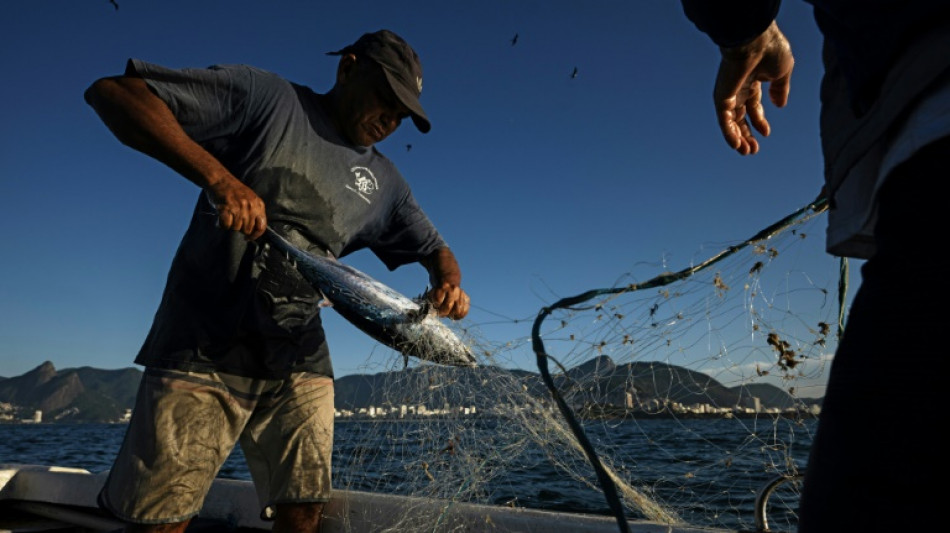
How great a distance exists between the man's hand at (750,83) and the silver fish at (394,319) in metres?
1.90

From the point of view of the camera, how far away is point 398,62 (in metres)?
3.10

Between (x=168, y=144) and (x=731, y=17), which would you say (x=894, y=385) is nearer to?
(x=731, y=17)

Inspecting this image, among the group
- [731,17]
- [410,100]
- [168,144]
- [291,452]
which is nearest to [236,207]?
[168,144]

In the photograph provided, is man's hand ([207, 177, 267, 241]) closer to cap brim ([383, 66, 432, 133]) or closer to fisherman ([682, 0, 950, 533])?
cap brim ([383, 66, 432, 133])

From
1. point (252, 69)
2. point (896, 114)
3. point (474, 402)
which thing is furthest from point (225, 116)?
point (896, 114)

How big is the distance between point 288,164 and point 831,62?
2413mm

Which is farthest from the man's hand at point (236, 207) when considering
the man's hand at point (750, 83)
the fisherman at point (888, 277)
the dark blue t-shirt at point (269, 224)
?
the fisherman at point (888, 277)

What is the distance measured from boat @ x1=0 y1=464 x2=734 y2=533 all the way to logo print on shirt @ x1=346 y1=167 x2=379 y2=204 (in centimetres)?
179

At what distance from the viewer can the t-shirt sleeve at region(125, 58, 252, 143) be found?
2.49 meters

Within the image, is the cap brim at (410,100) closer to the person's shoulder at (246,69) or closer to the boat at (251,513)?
the person's shoulder at (246,69)

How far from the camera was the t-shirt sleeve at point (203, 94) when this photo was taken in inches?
98.1

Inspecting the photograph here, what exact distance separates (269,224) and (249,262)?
21 cm

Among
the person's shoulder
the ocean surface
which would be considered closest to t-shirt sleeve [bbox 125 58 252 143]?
the person's shoulder

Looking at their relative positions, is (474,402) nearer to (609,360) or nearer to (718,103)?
(609,360)
